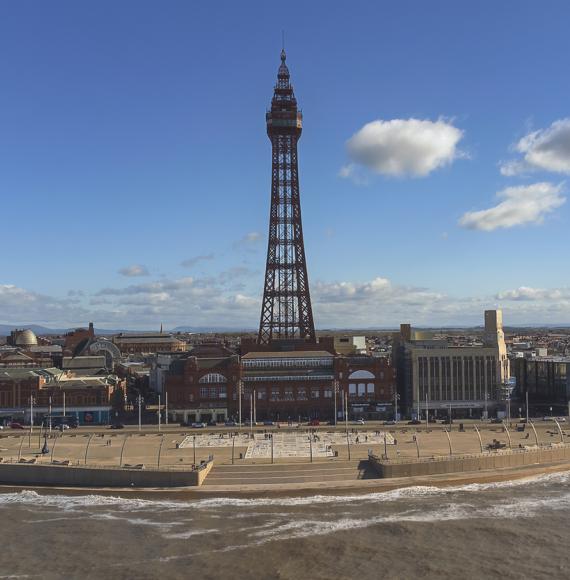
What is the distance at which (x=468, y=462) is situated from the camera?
65.8 metres

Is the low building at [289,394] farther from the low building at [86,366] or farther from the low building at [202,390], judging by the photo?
the low building at [86,366]

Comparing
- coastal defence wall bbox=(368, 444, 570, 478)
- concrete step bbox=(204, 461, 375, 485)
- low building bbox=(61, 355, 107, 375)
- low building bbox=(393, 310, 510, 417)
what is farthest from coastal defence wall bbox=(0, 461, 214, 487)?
low building bbox=(61, 355, 107, 375)

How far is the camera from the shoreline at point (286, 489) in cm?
5938

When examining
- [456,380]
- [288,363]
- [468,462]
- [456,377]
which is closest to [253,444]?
[468,462]

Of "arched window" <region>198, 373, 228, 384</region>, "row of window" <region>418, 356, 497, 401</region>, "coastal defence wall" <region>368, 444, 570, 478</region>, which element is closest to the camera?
"coastal defence wall" <region>368, 444, 570, 478</region>

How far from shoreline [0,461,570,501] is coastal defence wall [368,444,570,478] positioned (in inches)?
25.9

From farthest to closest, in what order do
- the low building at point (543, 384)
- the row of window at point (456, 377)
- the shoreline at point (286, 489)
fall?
the low building at point (543, 384), the row of window at point (456, 377), the shoreline at point (286, 489)

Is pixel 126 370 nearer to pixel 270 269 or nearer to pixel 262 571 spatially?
pixel 270 269

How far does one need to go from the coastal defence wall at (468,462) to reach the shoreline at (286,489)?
66 centimetres

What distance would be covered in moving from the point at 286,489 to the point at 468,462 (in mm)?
18780

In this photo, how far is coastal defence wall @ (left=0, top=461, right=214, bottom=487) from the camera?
202ft

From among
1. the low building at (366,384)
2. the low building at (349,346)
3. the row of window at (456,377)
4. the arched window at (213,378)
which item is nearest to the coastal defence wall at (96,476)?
the arched window at (213,378)

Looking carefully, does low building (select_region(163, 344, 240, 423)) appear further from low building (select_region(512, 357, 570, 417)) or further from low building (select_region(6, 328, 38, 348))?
low building (select_region(6, 328, 38, 348))

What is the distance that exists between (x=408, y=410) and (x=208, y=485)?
45.8 m
